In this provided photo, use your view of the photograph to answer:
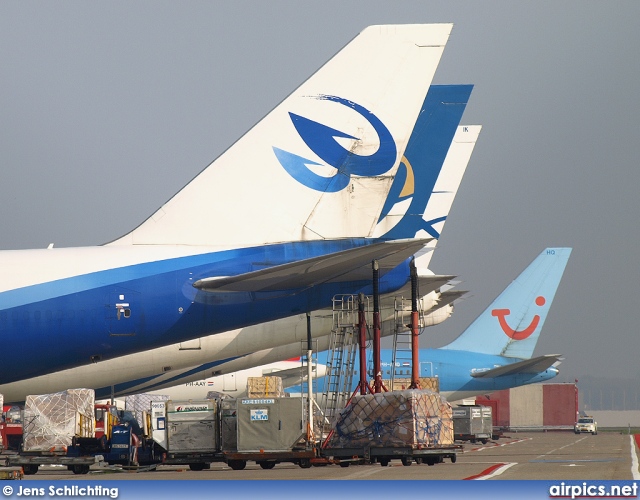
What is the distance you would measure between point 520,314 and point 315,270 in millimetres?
40783

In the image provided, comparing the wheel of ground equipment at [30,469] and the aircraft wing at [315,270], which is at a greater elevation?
the aircraft wing at [315,270]

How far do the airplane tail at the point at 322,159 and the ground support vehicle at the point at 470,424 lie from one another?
28347mm

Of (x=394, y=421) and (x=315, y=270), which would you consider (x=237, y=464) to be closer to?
(x=394, y=421)

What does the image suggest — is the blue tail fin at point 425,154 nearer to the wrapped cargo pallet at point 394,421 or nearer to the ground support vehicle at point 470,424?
the wrapped cargo pallet at point 394,421

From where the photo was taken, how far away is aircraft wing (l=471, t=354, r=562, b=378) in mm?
60156

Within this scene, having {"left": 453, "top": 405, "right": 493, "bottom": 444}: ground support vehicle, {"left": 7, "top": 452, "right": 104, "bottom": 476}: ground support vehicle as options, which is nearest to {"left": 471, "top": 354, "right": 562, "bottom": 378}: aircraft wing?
{"left": 453, "top": 405, "right": 493, "bottom": 444}: ground support vehicle

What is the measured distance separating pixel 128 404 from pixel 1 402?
377 inches

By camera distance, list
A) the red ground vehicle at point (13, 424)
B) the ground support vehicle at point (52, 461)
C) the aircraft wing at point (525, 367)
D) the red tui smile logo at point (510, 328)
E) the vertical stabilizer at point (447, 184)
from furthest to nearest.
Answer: the red tui smile logo at point (510, 328) → the aircraft wing at point (525, 367) → the vertical stabilizer at point (447, 184) → the red ground vehicle at point (13, 424) → the ground support vehicle at point (52, 461)

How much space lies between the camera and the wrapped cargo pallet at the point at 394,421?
83.3ft

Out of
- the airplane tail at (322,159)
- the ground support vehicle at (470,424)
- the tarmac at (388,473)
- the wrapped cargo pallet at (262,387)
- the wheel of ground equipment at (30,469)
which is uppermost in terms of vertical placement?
the airplane tail at (322,159)

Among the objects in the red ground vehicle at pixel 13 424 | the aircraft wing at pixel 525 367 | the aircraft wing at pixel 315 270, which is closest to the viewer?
the aircraft wing at pixel 315 270

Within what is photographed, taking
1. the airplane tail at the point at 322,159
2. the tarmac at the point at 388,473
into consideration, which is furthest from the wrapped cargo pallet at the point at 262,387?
the airplane tail at the point at 322,159

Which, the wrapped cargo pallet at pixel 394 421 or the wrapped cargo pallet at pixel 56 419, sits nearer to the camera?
the wrapped cargo pallet at pixel 394 421

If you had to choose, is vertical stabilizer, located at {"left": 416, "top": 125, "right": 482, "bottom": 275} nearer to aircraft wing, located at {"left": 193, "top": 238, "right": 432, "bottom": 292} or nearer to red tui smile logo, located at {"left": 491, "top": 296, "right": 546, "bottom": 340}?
aircraft wing, located at {"left": 193, "top": 238, "right": 432, "bottom": 292}
